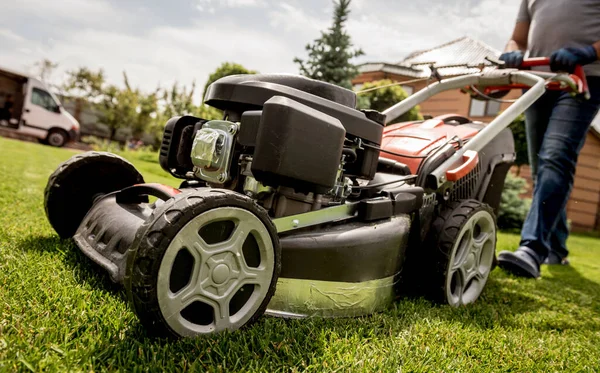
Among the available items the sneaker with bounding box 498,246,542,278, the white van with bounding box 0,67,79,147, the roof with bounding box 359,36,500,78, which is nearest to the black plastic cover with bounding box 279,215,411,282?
the sneaker with bounding box 498,246,542,278

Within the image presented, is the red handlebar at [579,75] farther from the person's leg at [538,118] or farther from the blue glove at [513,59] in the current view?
the person's leg at [538,118]

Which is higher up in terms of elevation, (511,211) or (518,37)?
(518,37)

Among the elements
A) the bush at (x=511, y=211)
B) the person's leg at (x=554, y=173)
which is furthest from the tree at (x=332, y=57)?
the person's leg at (x=554, y=173)

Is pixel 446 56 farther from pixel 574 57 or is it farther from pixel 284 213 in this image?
pixel 284 213

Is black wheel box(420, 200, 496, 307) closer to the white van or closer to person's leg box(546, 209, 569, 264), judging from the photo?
person's leg box(546, 209, 569, 264)

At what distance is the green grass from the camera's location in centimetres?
Result: 112

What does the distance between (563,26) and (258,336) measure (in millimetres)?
2698

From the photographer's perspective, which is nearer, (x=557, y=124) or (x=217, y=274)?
(x=217, y=274)

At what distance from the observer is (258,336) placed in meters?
1.33

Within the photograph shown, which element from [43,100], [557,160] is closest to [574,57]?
[557,160]

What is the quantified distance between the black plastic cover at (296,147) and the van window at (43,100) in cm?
1336

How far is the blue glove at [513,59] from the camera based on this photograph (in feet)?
Answer: 9.22

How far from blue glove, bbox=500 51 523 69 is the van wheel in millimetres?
12864

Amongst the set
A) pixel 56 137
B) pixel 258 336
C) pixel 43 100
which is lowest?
pixel 56 137
